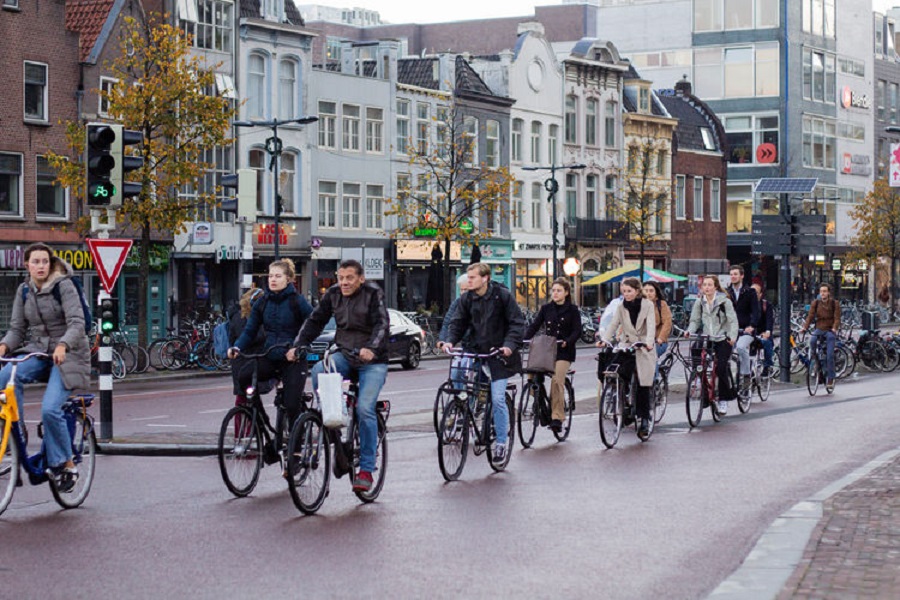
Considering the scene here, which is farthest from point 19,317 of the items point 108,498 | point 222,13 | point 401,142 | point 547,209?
point 547,209

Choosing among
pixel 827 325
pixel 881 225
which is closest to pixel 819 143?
pixel 881 225

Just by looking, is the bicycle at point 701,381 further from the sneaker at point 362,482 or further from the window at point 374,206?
the window at point 374,206

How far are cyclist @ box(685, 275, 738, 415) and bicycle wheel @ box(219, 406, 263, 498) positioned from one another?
8486mm

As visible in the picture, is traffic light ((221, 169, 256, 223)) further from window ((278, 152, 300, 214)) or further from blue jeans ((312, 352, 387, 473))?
blue jeans ((312, 352, 387, 473))

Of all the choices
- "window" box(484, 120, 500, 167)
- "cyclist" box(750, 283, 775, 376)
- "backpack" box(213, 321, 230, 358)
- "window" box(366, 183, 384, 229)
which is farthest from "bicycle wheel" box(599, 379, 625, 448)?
"window" box(484, 120, 500, 167)

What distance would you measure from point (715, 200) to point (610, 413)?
65144 mm

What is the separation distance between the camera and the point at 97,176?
54.6 feet

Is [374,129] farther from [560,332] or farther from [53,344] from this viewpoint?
[53,344]

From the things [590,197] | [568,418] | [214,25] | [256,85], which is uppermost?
[214,25]

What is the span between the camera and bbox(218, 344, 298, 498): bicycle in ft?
41.1

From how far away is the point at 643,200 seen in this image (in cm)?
6625

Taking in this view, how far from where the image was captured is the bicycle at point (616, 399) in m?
17.1

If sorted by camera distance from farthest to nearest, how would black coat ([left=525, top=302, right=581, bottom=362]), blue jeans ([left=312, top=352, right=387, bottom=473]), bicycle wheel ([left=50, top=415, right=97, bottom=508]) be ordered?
black coat ([left=525, top=302, right=581, bottom=362])
blue jeans ([left=312, top=352, right=387, bottom=473])
bicycle wheel ([left=50, top=415, right=97, bottom=508])

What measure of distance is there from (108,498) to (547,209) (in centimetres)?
5617
